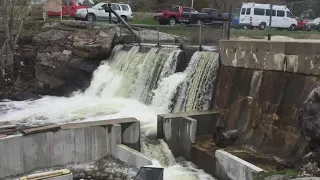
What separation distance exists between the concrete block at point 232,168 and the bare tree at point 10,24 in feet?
42.8

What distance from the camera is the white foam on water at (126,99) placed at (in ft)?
42.5

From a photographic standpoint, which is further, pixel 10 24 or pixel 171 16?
pixel 171 16

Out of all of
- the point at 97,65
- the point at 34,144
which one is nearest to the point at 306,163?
the point at 34,144

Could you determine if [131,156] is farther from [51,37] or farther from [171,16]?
[171,16]

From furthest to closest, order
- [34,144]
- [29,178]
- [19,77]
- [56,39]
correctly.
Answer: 1. [56,39]
2. [19,77]
3. [34,144]
4. [29,178]

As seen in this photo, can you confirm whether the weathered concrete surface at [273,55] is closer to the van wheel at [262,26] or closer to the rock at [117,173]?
the rock at [117,173]

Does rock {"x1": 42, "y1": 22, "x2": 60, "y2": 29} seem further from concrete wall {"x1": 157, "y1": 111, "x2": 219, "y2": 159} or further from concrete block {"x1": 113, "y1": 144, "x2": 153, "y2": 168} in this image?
concrete block {"x1": 113, "y1": 144, "x2": 153, "y2": 168}

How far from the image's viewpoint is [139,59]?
55.4 ft

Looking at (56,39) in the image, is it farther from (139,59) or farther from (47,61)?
(139,59)

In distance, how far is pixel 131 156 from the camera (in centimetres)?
977

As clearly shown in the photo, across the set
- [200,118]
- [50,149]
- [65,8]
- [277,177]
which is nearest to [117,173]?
→ [50,149]

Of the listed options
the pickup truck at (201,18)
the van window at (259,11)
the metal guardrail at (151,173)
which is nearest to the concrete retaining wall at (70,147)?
the metal guardrail at (151,173)

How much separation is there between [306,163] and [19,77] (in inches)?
602

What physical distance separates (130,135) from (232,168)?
124 inches
